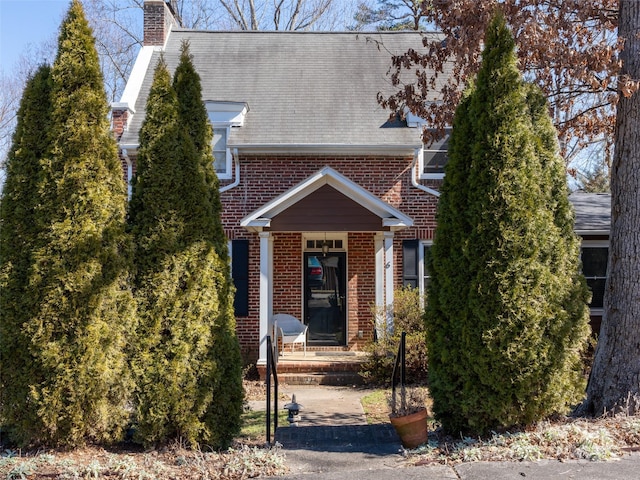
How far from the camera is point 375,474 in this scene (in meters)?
4.59

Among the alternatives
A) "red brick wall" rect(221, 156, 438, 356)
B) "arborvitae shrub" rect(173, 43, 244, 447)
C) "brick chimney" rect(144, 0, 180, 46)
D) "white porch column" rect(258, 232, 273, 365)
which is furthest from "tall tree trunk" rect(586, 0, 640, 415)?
"brick chimney" rect(144, 0, 180, 46)

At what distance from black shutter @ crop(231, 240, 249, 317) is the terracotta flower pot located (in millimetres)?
6807

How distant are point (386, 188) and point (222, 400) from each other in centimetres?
746

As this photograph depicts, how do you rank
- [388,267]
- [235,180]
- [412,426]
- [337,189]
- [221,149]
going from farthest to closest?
[221,149] → [235,180] → [388,267] → [337,189] → [412,426]

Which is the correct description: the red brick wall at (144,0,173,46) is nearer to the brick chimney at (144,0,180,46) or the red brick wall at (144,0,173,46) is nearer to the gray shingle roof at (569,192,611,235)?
the brick chimney at (144,0,180,46)

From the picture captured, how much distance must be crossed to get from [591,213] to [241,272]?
A: 7.95 m

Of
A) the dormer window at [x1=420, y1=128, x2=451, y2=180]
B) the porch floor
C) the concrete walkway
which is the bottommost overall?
the porch floor

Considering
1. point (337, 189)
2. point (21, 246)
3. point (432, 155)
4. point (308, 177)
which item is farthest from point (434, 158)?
point (21, 246)

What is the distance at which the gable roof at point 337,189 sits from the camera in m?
10.5

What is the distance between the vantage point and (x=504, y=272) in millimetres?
5070

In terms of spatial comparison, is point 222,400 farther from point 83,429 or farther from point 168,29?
point 168,29

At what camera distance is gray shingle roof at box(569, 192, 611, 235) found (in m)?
11.6

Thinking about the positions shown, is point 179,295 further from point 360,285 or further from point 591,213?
point 591,213

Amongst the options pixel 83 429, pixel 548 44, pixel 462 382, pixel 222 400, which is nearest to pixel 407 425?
pixel 462 382
